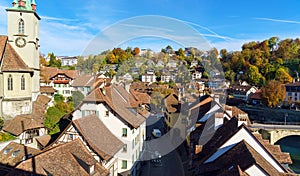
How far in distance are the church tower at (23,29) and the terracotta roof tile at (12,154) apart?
977 cm

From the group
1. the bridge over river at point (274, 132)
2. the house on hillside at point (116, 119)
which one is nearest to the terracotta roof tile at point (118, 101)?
the house on hillside at point (116, 119)

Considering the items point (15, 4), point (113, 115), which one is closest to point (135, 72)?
point (113, 115)

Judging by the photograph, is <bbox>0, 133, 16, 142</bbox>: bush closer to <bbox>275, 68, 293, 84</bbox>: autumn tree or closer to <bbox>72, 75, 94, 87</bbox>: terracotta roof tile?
<bbox>72, 75, 94, 87</bbox>: terracotta roof tile

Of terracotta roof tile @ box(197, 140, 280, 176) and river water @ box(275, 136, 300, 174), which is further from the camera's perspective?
river water @ box(275, 136, 300, 174)

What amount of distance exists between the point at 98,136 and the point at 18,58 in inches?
571

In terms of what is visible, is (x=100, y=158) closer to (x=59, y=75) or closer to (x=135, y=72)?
(x=135, y=72)

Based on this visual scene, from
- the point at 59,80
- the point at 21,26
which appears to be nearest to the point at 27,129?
the point at 21,26

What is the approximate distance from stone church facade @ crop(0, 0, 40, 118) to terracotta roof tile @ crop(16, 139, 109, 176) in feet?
41.4

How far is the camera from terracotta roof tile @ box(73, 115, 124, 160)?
13188 millimetres

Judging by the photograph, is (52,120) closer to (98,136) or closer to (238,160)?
(98,136)

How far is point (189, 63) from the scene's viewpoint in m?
22.4

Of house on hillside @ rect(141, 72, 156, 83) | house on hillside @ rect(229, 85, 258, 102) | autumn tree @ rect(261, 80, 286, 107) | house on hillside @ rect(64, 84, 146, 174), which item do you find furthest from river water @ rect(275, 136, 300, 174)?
house on hillside @ rect(229, 85, 258, 102)

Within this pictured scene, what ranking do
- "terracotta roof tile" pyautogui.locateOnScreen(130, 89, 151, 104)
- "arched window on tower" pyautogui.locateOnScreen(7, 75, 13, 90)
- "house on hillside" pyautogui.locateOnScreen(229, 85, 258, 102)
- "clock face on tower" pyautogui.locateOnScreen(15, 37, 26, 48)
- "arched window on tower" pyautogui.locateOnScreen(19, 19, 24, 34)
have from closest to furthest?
"arched window on tower" pyautogui.locateOnScreen(7, 75, 13, 90)
"arched window on tower" pyautogui.locateOnScreen(19, 19, 24, 34)
"clock face on tower" pyautogui.locateOnScreen(15, 37, 26, 48)
"terracotta roof tile" pyautogui.locateOnScreen(130, 89, 151, 104)
"house on hillside" pyautogui.locateOnScreen(229, 85, 258, 102)

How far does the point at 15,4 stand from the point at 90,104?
15.1 metres
